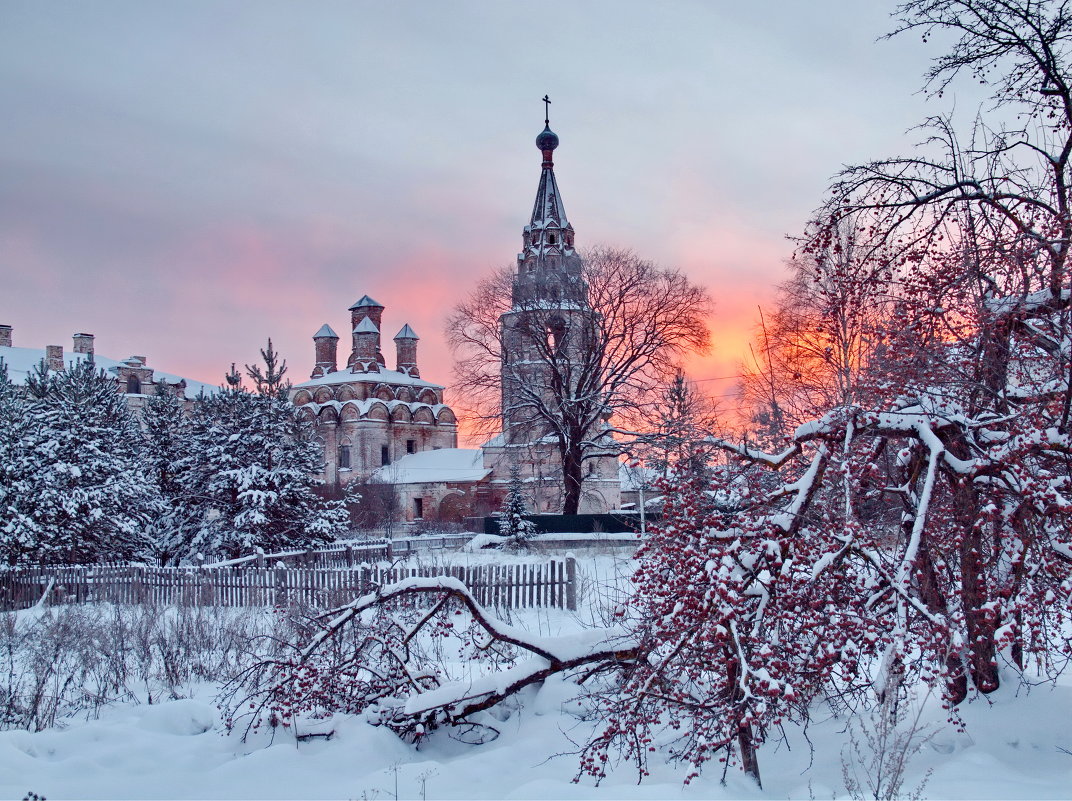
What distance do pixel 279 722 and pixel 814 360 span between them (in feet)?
50.7

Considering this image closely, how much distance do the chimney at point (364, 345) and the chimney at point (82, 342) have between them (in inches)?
690

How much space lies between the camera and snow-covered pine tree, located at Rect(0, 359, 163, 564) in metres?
20.1

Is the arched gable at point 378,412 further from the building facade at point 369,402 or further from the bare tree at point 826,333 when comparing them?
the bare tree at point 826,333

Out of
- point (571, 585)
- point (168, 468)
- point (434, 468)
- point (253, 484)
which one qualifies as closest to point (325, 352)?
point (434, 468)

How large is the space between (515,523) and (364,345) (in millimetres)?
33231

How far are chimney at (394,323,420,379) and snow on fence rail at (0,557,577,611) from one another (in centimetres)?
4247

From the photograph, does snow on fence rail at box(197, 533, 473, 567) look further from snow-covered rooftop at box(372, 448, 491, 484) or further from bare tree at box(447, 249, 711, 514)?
snow-covered rooftop at box(372, 448, 491, 484)

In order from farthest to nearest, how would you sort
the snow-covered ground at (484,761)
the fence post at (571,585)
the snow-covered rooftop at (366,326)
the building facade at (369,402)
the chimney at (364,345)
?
the snow-covered rooftop at (366,326) → the chimney at (364,345) → the building facade at (369,402) → the fence post at (571,585) → the snow-covered ground at (484,761)

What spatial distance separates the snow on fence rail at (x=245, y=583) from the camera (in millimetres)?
15302

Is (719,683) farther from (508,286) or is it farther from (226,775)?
(508,286)

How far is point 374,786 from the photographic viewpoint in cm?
636

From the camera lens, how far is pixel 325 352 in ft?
197

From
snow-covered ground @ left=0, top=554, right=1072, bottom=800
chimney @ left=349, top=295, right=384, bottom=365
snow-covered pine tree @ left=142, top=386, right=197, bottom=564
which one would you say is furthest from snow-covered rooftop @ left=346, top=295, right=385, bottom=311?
snow-covered ground @ left=0, top=554, right=1072, bottom=800

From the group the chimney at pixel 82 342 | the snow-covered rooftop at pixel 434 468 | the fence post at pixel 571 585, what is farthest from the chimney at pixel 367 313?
the fence post at pixel 571 585
